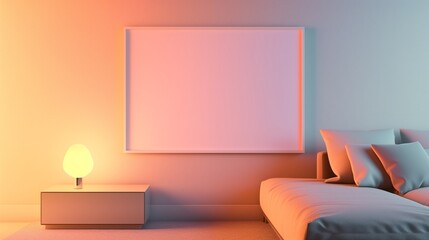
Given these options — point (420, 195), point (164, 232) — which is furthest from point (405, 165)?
point (164, 232)

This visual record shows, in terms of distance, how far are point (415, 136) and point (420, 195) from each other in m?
1.21

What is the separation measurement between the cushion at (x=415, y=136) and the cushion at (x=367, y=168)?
0.66 m

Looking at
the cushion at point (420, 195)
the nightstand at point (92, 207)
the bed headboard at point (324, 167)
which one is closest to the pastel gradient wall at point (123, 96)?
the bed headboard at point (324, 167)

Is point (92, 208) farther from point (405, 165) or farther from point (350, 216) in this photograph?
point (405, 165)

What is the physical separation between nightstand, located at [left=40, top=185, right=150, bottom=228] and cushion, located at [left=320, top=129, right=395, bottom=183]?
1694 millimetres

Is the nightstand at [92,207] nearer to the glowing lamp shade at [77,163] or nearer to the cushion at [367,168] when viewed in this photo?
the glowing lamp shade at [77,163]

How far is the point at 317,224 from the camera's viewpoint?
2730 millimetres

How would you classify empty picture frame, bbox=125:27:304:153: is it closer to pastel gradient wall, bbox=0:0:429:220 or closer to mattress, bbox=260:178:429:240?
pastel gradient wall, bbox=0:0:429:220

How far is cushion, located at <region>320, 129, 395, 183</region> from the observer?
14.0ft

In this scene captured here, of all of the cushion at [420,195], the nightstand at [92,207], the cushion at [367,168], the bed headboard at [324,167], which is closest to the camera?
the cushion at [420,195]

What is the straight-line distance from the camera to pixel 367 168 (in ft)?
13.4

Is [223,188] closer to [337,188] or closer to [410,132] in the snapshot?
[337,188]

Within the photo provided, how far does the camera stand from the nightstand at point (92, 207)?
14.4 feet

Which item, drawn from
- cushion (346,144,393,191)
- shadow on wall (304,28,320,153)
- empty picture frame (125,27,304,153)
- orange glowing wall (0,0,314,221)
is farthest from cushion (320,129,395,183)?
orange glowing wall (0,0,314,221)
